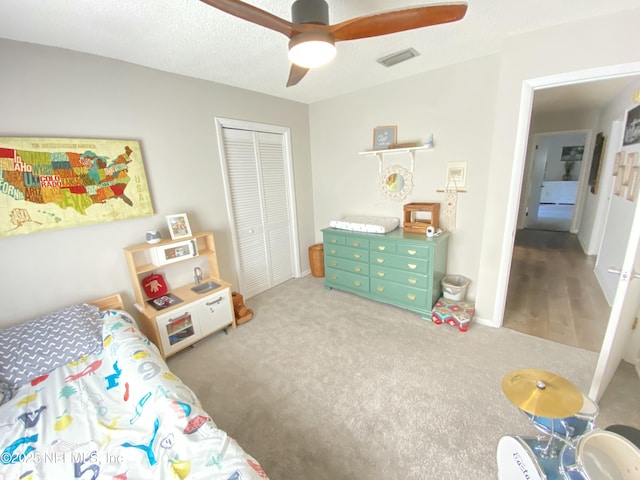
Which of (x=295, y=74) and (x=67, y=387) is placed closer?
(x=67, y=387)

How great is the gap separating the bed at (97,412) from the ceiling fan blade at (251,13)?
1.68 m

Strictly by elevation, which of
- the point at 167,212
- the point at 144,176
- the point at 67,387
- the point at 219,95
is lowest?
the point at 67,387

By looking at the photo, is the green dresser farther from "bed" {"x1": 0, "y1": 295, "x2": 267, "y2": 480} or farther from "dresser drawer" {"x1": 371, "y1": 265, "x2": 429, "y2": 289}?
"bed" {"x1": 0, "y1": 295, "x2": 267, "y2": 480}

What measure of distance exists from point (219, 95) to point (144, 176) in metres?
1.17

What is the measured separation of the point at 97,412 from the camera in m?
1.27

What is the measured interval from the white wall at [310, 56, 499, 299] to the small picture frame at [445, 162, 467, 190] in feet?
0.15

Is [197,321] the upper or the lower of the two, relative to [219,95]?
lower

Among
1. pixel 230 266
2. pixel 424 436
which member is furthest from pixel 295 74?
pixel 424 436

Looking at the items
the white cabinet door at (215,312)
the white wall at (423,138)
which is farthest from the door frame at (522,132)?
the white cabinet door at (215,312)

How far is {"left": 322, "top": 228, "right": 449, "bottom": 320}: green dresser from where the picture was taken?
105 inches

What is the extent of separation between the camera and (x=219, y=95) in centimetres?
277

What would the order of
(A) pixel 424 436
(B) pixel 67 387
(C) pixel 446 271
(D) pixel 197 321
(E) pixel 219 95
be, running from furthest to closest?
(C) pixel 446 271 → (E) pixel 219 95 → (D) pixel 197 321 → (A) pixel 424 436 → (B) pixel 67 387

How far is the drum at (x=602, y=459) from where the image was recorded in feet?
2.78

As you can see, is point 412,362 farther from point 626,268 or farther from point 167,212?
point 167,212
